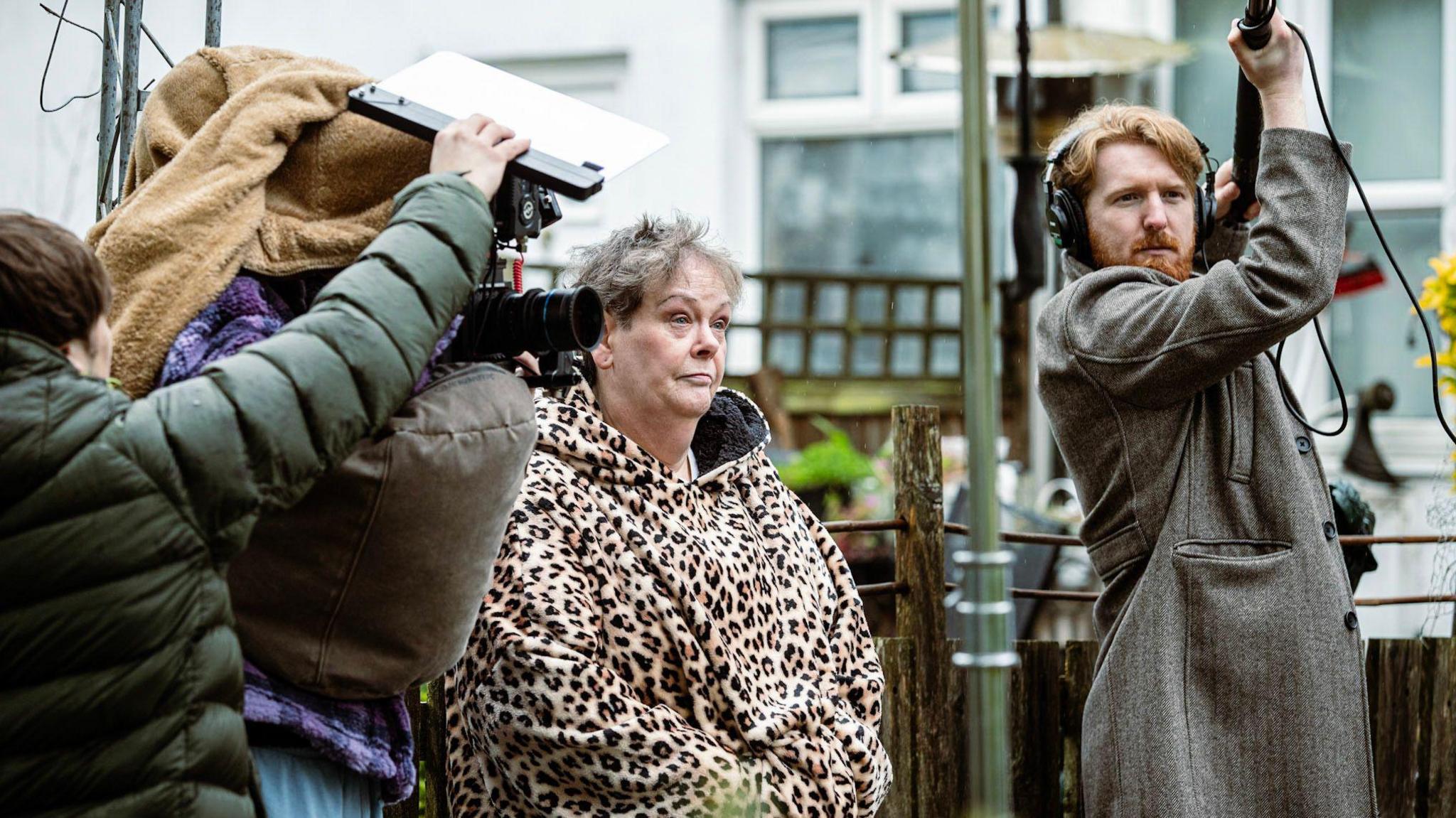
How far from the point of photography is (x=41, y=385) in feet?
4.47

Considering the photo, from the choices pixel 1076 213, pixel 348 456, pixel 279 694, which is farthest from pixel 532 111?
pixel 1076 213

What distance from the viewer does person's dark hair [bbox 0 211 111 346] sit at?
4.58 ft

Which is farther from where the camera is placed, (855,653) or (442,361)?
(855,653)

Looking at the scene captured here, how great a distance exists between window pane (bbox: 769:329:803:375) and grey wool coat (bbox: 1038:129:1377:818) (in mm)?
5270

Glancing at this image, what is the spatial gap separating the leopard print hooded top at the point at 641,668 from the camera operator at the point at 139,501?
0.69 metres

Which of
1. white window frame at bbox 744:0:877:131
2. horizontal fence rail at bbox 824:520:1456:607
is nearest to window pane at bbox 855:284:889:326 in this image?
white window frame at bbox 744:0:877:131

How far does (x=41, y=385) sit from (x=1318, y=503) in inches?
71.6

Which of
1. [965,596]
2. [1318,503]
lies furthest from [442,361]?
[1318,503]

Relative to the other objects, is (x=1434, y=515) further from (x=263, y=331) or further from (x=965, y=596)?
(x=263, y=331)

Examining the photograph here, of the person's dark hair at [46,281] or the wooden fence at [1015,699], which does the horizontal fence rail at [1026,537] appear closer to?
the wooden fence at [1015,699]

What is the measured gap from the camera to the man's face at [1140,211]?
2459mm

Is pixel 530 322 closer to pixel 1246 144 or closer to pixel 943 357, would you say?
pixel 1246 144

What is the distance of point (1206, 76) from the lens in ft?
20.4

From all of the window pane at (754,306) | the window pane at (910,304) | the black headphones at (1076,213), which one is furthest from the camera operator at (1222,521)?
the window pane at (910,304)
